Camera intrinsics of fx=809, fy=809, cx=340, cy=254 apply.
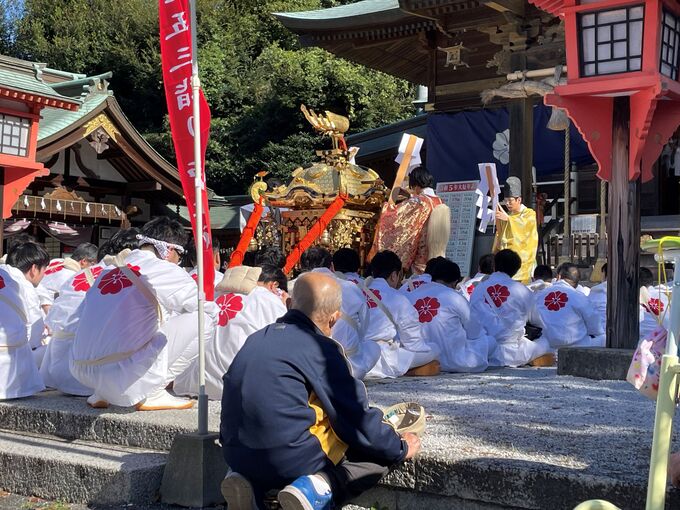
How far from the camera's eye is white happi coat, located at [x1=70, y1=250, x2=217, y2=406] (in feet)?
17.0

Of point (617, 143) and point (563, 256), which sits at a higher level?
point (617, 143)

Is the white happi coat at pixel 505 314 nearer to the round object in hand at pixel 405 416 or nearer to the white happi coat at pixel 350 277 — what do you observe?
the white happi coat at pixel 350 277

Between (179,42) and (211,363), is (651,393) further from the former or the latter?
(211,363)

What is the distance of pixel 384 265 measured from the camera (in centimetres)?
745

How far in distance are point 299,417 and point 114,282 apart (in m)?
2.48

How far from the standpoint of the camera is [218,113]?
27719 millimetres

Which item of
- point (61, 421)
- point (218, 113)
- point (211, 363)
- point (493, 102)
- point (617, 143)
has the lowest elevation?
point (61, 421)

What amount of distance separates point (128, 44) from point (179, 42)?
1050 inches

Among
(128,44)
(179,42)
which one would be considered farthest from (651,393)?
(128,44)

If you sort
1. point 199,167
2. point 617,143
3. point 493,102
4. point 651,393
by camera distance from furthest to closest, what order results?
point 493,102, point 617,143, point 199,167, point 651,393

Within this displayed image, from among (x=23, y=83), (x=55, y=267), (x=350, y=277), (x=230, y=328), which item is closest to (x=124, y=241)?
(x=230, y=328)

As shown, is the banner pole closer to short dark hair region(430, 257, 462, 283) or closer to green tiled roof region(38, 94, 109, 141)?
short dark hair region(430, 257, 462, 283)

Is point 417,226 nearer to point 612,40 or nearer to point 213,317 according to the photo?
point 612,40

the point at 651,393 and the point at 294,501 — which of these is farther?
the point at 294,501
